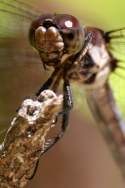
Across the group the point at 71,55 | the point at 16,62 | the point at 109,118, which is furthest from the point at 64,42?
the point at 109,118

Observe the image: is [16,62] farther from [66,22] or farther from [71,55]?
[66,22]

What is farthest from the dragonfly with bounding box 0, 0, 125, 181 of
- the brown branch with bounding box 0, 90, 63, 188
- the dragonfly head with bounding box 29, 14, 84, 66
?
the brown branch with bounding box 0, 90, 63, 188

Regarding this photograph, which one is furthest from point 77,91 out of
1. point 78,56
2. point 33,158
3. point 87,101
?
point 33,158

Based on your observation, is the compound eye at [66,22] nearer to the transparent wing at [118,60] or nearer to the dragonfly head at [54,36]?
the dragonfly head at [54,36]

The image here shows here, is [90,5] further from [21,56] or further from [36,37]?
[36,37]

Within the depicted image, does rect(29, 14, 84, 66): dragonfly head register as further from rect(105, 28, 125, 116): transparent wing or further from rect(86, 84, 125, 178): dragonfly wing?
rect(86, 84, 125, 178): dragonfly wing

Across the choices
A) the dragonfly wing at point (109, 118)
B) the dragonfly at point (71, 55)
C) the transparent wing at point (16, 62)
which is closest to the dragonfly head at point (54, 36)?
the dragonfly at point (71, 55)
